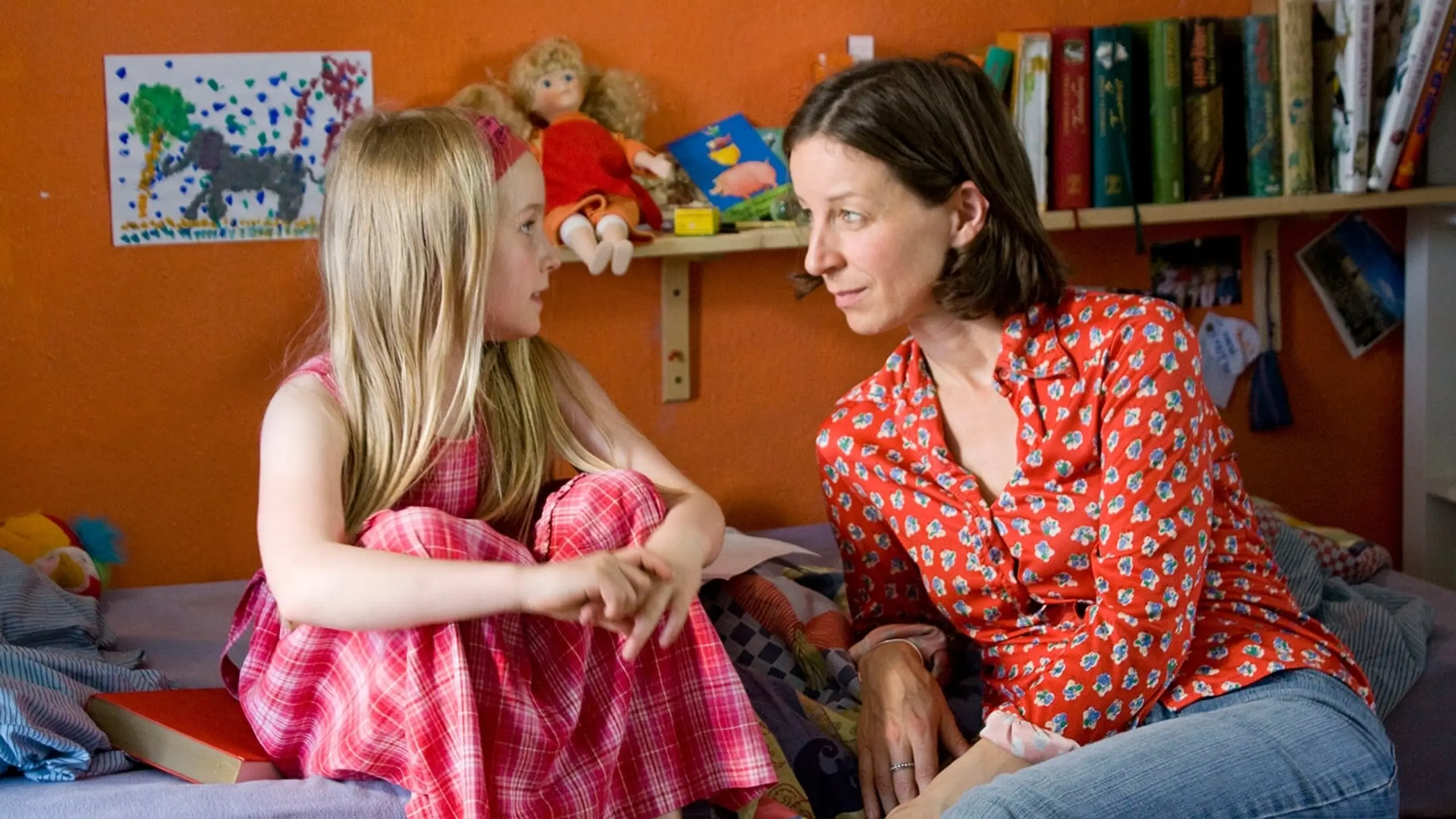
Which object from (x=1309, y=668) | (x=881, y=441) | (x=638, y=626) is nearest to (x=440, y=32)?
(x=881, y=441)

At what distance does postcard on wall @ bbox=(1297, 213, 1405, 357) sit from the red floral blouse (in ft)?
3.33

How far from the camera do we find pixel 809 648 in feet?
5.29

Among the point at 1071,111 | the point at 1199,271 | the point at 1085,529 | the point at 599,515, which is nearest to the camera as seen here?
the point at 599,515

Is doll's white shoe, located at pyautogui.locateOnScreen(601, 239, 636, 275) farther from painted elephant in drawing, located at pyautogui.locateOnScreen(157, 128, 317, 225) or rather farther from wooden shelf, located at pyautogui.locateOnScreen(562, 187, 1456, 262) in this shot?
painted elephant in drawing, located at pyautogui.locateOnScreen(157, 128, 317, 225)

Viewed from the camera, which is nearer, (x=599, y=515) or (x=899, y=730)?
(x=599, y=515)

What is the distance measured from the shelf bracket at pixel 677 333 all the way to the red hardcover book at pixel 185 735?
0.90 m

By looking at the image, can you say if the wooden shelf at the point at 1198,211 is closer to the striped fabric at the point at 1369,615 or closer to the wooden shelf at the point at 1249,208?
the wooden shelf at the point at 1249,208

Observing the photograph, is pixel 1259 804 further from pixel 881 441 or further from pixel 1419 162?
pixel 1419 162

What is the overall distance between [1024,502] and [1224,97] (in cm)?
101

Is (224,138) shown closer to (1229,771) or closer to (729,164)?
(729,164)

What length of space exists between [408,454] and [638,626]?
0.88 ft

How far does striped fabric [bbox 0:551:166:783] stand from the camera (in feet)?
4.16

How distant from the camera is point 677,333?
2158 millimetres

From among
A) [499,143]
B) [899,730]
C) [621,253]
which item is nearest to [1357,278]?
[621,253]
